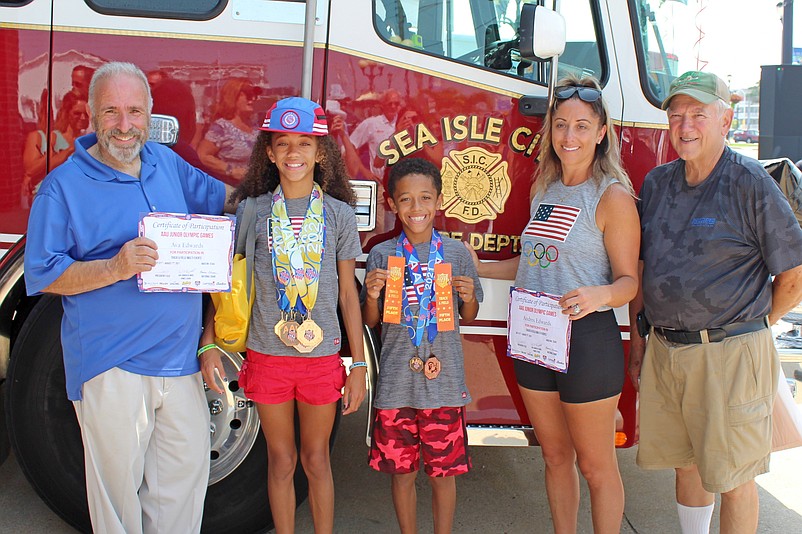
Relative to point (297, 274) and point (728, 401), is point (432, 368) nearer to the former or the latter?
point (297, 274)

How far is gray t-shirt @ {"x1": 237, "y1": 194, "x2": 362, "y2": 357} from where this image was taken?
285cm

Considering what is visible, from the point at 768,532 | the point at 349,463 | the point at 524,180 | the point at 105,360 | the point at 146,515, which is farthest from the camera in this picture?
the point at 349,463

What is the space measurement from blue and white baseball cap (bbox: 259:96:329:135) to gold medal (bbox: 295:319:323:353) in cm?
68

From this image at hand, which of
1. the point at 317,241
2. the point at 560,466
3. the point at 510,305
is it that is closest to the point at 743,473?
the point at 560,466

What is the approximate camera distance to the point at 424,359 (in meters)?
3.00

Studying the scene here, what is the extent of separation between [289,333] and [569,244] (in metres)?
1.06

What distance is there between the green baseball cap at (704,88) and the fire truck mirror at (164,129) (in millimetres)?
1900

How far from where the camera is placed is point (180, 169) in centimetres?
294

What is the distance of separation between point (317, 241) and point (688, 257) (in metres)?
1.31

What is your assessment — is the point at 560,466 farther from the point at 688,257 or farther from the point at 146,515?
the point at 146,515

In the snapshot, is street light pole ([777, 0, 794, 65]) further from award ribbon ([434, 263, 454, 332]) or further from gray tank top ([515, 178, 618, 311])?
→ award ribbon ([434, 263, 454, 332])

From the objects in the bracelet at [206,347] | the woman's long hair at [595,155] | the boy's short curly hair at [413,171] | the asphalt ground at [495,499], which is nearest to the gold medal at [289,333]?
the bracelet at [206,347]

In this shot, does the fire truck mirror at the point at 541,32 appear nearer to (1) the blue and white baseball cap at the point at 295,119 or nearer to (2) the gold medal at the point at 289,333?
(1) the blue and white baseball cap at the point at 295,119

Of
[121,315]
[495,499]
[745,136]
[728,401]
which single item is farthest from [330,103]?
[745,136]
